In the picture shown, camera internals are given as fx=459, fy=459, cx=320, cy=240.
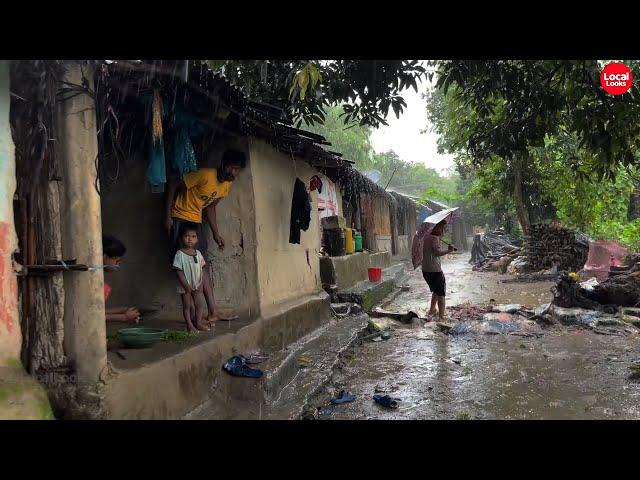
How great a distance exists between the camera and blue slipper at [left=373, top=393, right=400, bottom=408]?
444 centimetres

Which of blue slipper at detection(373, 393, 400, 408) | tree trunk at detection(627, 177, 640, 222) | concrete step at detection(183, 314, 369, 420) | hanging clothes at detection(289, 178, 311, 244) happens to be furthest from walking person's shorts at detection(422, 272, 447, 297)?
tree trunk at detection(627, 177, 640, 222)

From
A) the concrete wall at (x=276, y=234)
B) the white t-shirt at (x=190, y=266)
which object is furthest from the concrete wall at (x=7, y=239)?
the concrete wall at (x=276, y=234)

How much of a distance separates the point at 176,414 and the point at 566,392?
3.84m

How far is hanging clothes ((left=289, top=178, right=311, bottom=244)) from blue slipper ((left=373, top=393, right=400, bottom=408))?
8.48 feet

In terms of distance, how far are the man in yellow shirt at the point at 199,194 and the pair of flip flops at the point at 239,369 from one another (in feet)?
2.16

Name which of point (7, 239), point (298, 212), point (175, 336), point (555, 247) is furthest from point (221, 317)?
point (555, 247)

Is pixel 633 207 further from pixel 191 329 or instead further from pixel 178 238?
pixel 191 329

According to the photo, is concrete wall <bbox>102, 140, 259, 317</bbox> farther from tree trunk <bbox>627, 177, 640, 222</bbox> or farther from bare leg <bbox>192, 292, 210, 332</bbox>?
tree trunk <bbox>627, 177, 640, 222</bbox>

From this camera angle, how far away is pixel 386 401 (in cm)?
448

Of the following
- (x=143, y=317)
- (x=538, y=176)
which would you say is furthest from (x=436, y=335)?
(x=538, y=176)

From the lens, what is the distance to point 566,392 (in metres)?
4.73

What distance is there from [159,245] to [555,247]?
13479 mm
